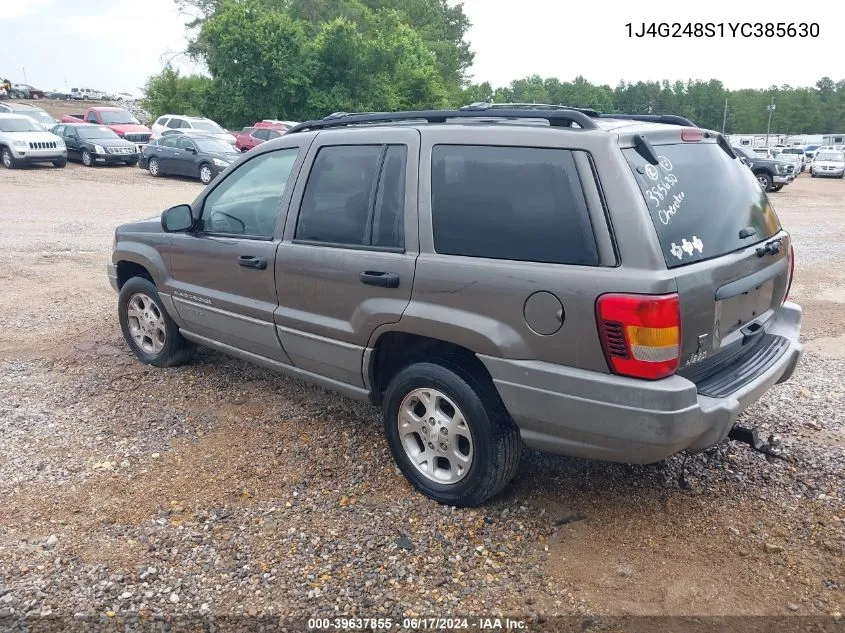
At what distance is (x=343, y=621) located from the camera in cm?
278

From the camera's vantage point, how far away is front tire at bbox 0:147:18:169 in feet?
71.2

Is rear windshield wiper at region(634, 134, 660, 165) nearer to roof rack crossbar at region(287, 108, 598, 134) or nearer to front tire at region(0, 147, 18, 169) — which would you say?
roof rack crossbar at region(287, 108, 598, 134)

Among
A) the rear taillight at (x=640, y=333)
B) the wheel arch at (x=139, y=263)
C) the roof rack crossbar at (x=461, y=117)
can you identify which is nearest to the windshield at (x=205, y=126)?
the wheel arch at (x=139, y=263)

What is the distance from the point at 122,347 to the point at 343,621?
3981 mm

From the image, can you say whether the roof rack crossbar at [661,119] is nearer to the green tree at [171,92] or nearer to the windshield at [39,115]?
A: the windshield at [39,115]

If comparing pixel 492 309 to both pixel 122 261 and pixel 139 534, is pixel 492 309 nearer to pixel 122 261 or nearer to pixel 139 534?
pixel 139 534

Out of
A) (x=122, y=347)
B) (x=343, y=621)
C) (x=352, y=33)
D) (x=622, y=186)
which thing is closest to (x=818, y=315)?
(x=622, y=186)

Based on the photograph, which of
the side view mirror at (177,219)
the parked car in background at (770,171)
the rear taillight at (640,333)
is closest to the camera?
the rear taillight at (640,333)

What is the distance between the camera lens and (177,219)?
179 inches

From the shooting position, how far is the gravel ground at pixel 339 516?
114 inches

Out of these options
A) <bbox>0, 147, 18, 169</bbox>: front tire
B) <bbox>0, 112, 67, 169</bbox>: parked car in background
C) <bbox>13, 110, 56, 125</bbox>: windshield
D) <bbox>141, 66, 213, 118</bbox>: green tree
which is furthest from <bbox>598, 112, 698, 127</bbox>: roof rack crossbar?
<bbox>141, 66, 213, 118</bbox>: green tree

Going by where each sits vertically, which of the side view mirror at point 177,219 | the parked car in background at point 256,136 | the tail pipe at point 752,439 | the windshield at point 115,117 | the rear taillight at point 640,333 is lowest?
the tail pipe at point 752,439

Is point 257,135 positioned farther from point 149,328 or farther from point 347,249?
point 347,249

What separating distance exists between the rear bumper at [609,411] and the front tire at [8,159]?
76.0ft
